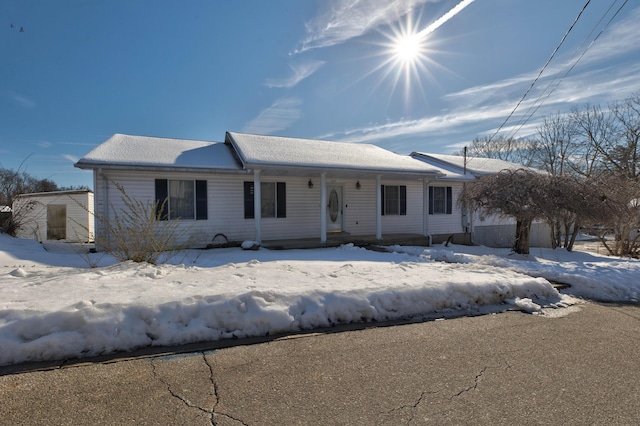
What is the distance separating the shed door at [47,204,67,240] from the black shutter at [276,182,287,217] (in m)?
13.7

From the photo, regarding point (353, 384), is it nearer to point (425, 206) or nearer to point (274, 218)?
point (274, 218)

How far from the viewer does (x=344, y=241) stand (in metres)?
11.5

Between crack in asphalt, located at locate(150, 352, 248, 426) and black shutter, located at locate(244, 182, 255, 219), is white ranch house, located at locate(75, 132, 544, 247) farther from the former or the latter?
crack in asphalt, located at locate(150, 352, 248, 426)

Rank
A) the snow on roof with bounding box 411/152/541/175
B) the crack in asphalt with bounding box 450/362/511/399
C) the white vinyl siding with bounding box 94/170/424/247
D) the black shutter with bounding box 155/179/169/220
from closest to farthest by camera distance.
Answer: the crack in asphalt with bounding box 450/362/511/399, the white vinyl siding with bounding box 94/170/424/247, the black shutter with bounding box 155/179/169/220, the snow on roof with bounding box 411/152/541/175

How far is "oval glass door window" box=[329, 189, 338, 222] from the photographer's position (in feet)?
43.1

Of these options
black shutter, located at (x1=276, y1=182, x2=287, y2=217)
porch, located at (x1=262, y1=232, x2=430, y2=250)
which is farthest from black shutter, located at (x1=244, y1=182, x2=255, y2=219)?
porch, located at (x1=262, y1=232, x2=430, y2=250)

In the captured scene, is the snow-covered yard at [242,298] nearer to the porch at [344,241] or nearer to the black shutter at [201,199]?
the porch at [344,241]

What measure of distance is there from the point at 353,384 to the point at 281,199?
952cm

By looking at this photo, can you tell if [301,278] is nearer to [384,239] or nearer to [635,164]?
[384,239]

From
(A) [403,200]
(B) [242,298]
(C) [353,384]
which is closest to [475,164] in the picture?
(A) [403,200]

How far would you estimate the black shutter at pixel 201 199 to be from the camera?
10.8 metres

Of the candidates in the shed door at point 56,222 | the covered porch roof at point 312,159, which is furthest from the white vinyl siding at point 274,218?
the shed door at point 56,222

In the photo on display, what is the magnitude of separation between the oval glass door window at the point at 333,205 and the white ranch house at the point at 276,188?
39mm

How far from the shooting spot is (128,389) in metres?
2.70
